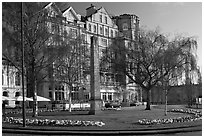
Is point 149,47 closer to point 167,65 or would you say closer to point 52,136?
point 167,65

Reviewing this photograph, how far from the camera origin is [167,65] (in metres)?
40.9

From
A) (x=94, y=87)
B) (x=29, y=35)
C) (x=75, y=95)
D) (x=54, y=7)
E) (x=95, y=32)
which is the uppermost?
(x=95, y=32)

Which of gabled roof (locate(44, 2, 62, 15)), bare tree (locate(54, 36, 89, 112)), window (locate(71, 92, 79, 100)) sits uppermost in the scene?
gabled roof (locate(44, 2, 62, 15))

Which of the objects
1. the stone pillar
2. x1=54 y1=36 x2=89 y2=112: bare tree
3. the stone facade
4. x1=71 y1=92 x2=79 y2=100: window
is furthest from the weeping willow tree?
x1=71 y1=92 x2=79 y2=100: window

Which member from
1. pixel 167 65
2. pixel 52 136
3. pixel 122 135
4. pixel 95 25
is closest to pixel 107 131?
pixel 122 135

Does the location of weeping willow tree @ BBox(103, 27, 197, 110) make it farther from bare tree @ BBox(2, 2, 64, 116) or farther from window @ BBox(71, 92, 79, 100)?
window @ BBox(71, 92, 79, 100)

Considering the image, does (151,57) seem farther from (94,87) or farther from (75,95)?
(75,95)

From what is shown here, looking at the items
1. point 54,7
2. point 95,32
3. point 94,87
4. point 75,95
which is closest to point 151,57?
point 94,87

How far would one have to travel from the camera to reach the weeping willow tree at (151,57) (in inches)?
1612

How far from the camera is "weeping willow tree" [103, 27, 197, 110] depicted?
1612 inches

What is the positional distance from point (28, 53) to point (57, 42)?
11.7 feet

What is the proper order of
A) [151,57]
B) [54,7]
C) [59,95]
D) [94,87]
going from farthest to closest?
[59,95] < [151,57] < [94,87] < [54,7]

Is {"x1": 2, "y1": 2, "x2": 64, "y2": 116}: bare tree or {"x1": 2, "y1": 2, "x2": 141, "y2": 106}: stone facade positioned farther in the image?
{"x1": 2, "y1": 2, "x2": 141, "y2": 106}: stone facade

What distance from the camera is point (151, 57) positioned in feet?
138
